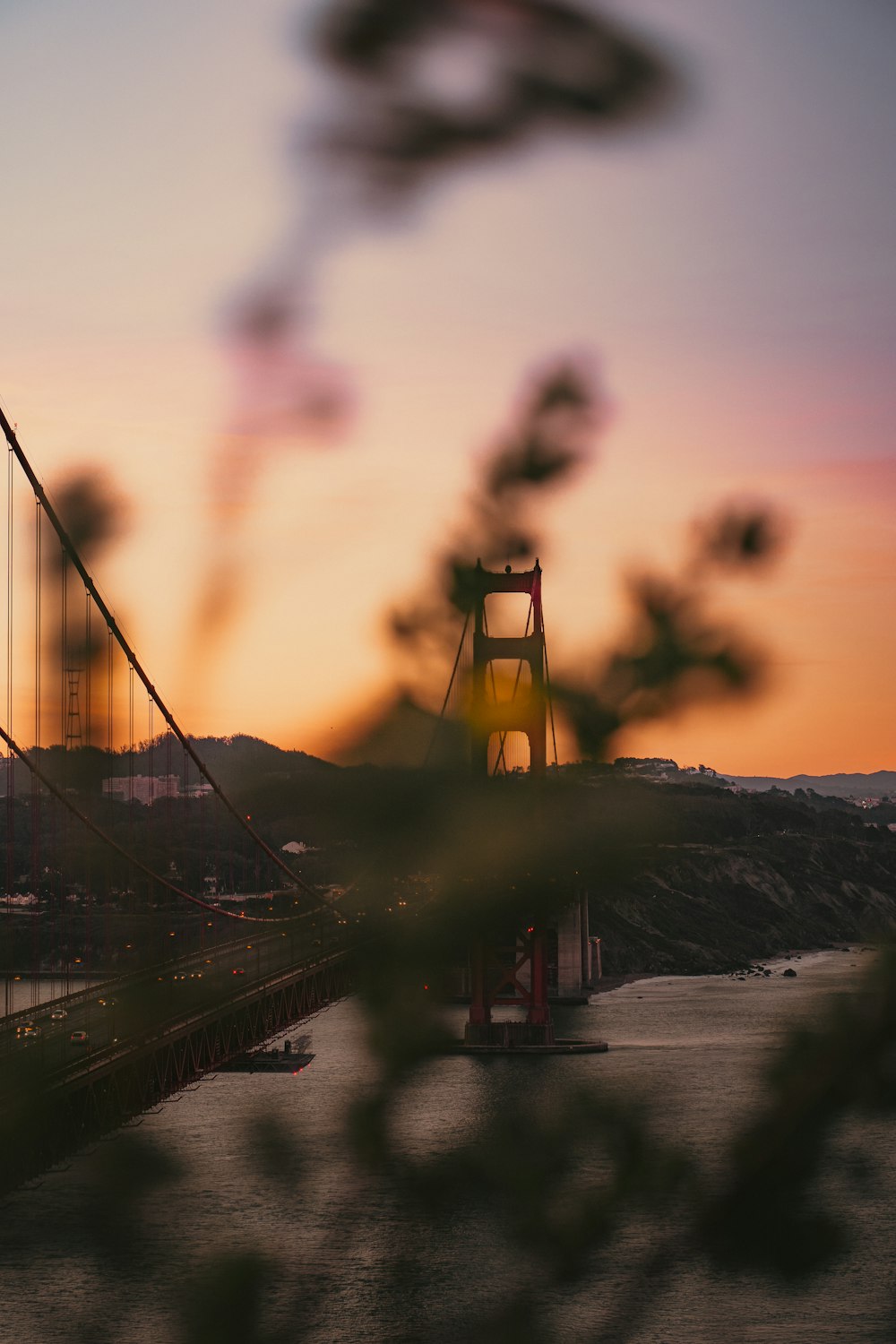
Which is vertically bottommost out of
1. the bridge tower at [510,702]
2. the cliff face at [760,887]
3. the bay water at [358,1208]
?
the bay water at [358,1208]

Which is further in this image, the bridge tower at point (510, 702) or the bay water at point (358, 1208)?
Result: the bridge tower at point (510, 702)

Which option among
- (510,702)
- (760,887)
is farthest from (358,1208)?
(760,887)

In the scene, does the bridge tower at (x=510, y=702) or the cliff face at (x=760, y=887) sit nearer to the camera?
the bridge tower at (x=510, y=702)

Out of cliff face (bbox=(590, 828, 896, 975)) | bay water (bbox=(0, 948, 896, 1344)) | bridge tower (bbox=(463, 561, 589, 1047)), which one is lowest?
bay water (bbox=(0, 948, 896, 1344))

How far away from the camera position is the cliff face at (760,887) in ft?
5.49

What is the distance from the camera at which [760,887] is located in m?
4.25

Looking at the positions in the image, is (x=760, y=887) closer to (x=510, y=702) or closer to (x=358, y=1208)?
(x=510, y=702)

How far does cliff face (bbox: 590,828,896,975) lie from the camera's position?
1673mm

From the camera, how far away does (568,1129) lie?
1.42 meters

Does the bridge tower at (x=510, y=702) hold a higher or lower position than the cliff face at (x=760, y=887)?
higher

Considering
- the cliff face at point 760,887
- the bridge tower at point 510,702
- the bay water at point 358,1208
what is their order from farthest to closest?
the cliff face at point 760,887
the bridge tower at point 510,702
the bay water at point 358,1208

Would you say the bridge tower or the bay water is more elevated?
the bridge tower

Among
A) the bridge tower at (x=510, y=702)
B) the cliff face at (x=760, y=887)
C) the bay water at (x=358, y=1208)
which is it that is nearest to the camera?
the bay water at (x=358, y=1208)

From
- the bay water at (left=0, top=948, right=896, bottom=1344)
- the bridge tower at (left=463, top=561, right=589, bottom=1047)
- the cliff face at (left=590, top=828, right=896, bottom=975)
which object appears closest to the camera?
the bay water at (left=0, top=948, right=896, bottom=1344)
